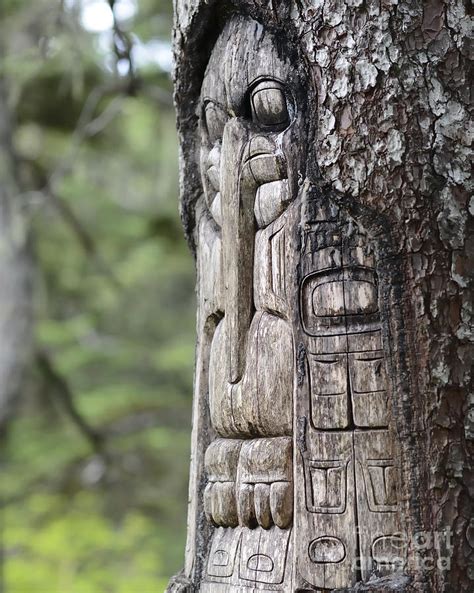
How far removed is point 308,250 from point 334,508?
81 centimetres

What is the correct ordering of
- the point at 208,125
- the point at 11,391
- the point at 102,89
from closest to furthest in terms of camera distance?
the point at 208,125
the point at 102,89
the point at 11,391

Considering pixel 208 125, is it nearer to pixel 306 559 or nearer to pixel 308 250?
pixel 308 250

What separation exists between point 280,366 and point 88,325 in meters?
6.94

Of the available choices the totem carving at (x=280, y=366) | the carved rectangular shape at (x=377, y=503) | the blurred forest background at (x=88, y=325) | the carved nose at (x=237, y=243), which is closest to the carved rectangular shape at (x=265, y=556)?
the totem carving at (x=280, y=366)

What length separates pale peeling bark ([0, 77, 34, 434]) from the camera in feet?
24.8

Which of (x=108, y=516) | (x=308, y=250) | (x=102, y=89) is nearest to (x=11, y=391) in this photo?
(x=108, y=516)

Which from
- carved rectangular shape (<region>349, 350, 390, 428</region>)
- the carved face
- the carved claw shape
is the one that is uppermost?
the carved face

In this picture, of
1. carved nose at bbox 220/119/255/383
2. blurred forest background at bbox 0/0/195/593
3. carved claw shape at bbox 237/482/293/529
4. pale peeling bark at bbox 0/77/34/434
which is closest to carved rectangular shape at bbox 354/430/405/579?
carved claw shape at bbox 237/482/293/529

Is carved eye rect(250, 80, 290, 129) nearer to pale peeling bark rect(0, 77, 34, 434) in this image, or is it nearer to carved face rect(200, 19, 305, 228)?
carved face rect(200, 19, 305, 228)

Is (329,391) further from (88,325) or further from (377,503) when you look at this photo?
(88,325)

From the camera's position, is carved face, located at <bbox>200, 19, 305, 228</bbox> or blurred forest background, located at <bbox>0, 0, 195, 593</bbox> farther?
blurred forest background, located at <bbox>0, 0, 195, 593</bbox>

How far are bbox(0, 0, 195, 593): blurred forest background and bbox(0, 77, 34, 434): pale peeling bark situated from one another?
0.6 inches

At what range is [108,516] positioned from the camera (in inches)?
369

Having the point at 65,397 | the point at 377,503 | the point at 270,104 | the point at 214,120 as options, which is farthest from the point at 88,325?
the point at 377,503
